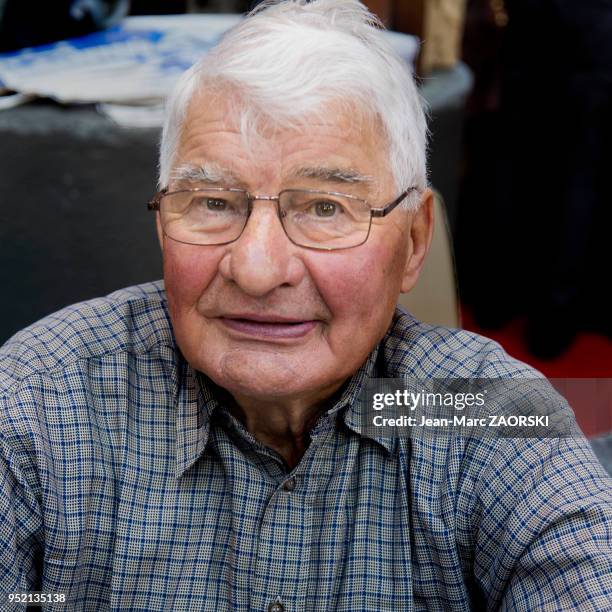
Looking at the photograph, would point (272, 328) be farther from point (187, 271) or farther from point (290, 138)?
point (290, 138)

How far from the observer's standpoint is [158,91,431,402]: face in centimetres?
141

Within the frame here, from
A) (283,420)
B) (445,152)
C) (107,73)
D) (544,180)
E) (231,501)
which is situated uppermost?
(107,73)

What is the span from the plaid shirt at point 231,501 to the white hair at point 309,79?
41 cm

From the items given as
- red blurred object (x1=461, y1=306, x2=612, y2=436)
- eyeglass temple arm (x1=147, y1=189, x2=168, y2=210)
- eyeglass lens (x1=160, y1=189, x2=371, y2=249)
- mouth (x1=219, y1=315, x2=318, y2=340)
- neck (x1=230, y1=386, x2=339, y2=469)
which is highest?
eyeglass lens (x1=160, y1=189, x2=371, y2=249)

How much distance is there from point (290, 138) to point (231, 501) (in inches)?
24.8

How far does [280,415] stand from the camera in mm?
1588

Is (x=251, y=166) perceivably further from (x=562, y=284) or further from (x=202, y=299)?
(x=562, y=284)

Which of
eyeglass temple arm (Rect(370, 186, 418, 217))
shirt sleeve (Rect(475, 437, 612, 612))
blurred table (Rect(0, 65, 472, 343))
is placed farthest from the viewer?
blurred table (Rect(0, 65, 472, 343))

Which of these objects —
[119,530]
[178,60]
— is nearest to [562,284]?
[178,60]

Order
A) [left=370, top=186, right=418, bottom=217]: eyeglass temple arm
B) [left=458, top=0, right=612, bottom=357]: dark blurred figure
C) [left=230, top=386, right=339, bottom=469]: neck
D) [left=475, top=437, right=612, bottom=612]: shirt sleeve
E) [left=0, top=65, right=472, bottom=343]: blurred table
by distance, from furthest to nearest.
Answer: [left=458, top=0, right=612, bottom=357]: dark blurred figure
[left=0, top=65, right=472, bottom=343]: blurred table
[left=230, top=386, right=339, bottom=469]: neck
[left=370, top=186, right=418, bottom=217]: eyeglass temple arm
[left=475, top=437, right=612, bottom=612]: shirt sleeve

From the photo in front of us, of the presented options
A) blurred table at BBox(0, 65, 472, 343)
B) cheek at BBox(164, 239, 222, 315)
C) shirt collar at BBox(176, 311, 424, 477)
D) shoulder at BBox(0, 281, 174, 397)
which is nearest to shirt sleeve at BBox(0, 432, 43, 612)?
shoulder at BBox(0, 281, 174, 397)

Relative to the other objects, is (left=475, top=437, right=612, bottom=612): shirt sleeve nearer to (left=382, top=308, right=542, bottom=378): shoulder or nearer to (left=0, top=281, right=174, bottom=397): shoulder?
(left=382, top=308, right=542, bottom=378): shoulder

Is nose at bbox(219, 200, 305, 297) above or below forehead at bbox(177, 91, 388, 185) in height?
below

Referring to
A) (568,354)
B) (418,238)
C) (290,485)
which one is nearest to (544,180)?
(568,354)
